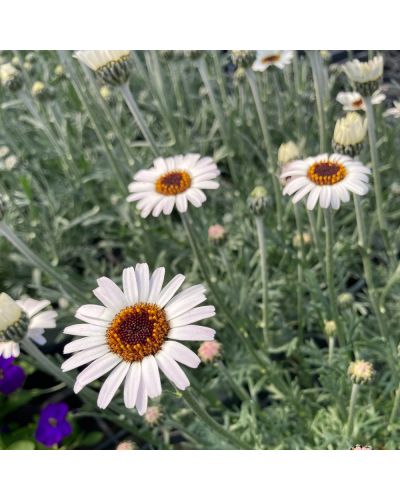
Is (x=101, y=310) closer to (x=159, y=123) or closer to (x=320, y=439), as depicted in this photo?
(x=320, y=439)

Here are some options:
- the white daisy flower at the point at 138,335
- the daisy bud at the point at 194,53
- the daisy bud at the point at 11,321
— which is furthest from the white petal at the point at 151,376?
the daisy bud at the point at 194,53

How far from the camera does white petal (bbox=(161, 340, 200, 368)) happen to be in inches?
32.6

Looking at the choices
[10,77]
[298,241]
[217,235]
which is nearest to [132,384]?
[217,235]

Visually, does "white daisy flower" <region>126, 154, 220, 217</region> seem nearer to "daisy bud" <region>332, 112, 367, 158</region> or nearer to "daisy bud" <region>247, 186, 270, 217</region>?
"daisy bud" <region>247, 186, 270, 217</region>

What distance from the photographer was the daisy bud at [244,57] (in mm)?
1574

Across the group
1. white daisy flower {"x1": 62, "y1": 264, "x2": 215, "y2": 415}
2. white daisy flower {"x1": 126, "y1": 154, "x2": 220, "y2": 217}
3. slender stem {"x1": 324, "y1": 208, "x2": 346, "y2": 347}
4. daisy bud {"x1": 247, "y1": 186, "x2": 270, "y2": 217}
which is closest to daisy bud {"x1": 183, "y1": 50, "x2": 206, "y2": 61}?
white daisy flower {"x1": 126, "y1": 154, "x2": 220, "y2": 217}

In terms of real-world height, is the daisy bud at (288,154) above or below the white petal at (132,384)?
above

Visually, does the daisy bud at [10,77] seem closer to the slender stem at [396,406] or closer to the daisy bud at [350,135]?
the daisy bud at [350,135]

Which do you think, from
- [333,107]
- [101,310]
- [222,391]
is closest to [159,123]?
[333,107]

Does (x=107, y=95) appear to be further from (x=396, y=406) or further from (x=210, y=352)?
(x=396, y=406)

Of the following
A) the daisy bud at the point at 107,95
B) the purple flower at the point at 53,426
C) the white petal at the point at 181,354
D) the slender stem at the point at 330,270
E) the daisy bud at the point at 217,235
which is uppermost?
the daisy bud at the point at 107,95

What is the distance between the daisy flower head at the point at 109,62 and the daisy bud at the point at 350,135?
70 cm

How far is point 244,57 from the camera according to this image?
5.19ft

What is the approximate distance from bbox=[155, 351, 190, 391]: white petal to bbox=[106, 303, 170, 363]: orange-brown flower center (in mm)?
31
